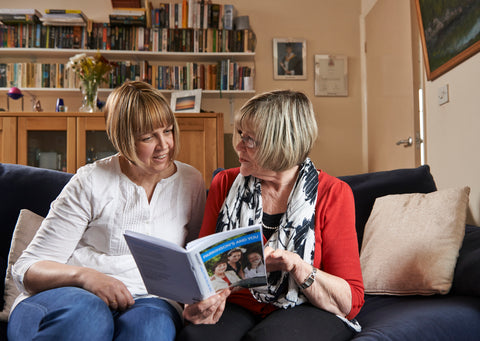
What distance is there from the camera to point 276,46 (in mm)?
3693

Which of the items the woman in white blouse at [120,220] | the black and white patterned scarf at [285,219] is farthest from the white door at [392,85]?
the woman in white blouse at [120,220]

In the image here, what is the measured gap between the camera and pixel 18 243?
4.73ft

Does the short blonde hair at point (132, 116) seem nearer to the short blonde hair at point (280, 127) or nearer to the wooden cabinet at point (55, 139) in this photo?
the short blonde hair at point (280, 127)

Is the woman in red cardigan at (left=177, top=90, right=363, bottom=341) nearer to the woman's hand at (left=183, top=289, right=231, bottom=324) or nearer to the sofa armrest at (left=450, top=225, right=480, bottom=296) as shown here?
the woman's hand at (left=183, top=289, right=231, bottom=324)

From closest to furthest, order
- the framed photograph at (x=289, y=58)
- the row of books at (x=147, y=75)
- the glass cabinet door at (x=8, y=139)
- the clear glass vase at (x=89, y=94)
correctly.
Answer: the glass cabinet door at (x=8, y=139), the clear glass vase at (x=89, y=94), the row of books at (x=147, y=75), the framed photograph at (x=289, y=58)

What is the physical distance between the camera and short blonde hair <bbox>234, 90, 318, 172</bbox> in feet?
3.85

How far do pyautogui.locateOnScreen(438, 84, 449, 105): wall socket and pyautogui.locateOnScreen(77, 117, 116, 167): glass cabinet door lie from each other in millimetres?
2100

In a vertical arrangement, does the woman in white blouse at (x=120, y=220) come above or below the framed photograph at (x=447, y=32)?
below

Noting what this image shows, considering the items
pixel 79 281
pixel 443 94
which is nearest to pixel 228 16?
pixel 443 94

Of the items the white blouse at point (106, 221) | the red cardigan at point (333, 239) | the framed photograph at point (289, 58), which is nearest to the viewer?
the red cardigan at point (333, 239)

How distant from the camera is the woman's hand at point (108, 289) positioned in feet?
3.56

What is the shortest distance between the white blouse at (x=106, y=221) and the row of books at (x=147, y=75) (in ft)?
7.60

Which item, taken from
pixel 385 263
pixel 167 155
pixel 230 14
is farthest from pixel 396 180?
pixel 230 14

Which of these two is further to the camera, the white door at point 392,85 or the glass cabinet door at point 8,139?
the glass cabinet door at point 8,139
